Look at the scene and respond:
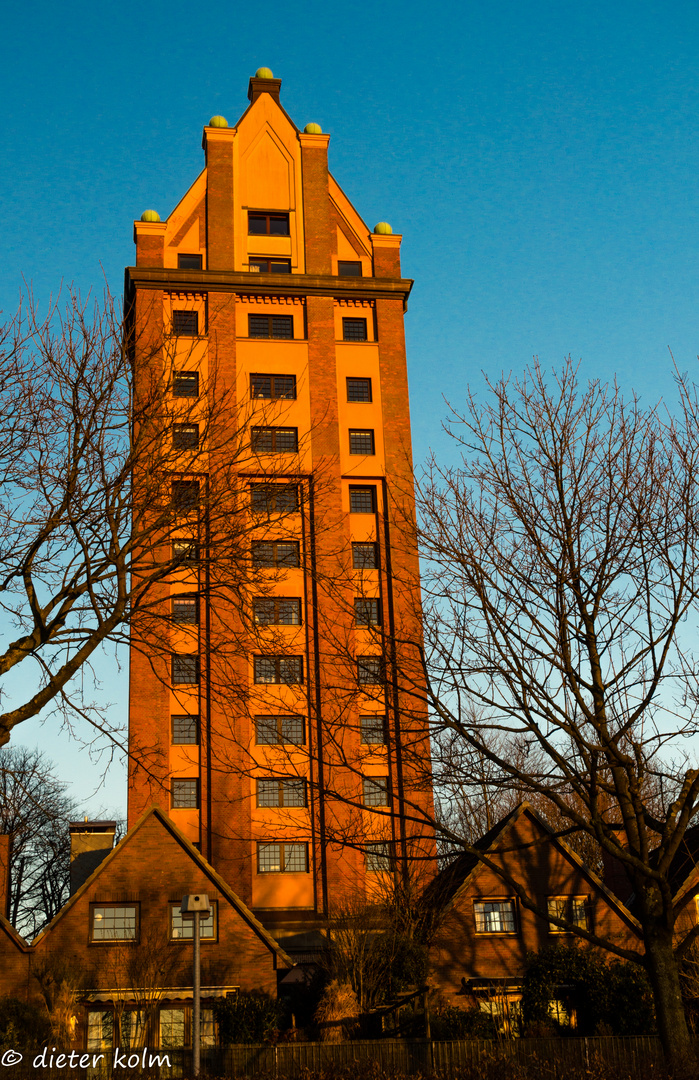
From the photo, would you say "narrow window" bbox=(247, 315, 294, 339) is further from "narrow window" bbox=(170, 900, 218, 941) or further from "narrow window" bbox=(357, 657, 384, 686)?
"narrow window" bbox=(357, 657, 384, 686)

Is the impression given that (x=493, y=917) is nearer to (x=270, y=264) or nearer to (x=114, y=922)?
(x=114, y=922)

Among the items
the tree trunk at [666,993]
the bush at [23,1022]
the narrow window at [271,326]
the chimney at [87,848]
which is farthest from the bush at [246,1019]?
the narrow window at [271,326]

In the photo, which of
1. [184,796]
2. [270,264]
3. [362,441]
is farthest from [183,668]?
[270,264]

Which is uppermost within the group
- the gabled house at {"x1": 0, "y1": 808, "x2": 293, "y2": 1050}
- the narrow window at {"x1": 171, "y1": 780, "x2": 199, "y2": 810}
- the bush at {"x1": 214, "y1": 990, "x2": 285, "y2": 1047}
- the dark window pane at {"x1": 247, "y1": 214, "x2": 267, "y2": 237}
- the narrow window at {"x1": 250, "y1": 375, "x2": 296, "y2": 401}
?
the dark window pane at {"x1": 247, "y1": 214, "x2": 267, "y2": 237}

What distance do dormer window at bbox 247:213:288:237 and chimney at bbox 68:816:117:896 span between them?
30.0 metres

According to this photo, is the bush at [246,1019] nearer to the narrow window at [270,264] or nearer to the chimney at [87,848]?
the chimney at [87,848]

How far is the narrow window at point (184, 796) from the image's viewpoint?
138 feet

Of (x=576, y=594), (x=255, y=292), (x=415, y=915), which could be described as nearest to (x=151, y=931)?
(x=415, y=915)

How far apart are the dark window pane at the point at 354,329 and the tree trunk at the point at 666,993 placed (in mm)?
38071

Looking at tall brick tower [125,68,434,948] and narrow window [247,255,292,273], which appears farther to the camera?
narrow window [247,255,292,273]

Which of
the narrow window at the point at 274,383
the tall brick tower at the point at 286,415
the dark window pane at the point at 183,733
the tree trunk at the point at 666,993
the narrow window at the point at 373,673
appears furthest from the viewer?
the narrow window at the point at 274,383

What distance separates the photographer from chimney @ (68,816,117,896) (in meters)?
42.9

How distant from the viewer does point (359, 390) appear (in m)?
49.3

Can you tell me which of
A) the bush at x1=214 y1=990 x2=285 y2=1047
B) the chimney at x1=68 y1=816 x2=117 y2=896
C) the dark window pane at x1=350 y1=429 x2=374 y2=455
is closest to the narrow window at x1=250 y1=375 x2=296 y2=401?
the dark window pane at x1=350 y1=429 x2=374 y2=455
